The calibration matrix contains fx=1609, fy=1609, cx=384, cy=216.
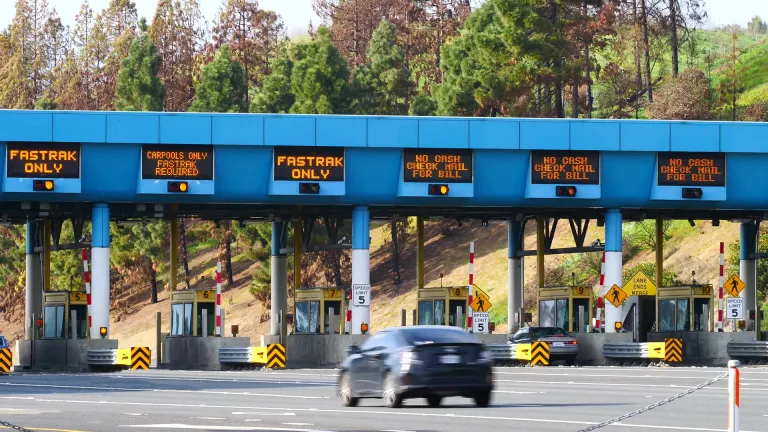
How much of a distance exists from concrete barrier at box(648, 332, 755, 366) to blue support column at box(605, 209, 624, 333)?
2.74 metres

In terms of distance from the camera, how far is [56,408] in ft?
84.5

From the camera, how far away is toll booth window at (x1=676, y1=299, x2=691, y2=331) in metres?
52.7

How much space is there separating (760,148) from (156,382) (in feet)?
72.4

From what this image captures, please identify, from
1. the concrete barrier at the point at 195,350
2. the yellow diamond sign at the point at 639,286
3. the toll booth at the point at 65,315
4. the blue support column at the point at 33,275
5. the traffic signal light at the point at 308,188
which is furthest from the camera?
the blue support column at the point at 33,275

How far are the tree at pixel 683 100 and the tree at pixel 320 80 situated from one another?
15264 mm

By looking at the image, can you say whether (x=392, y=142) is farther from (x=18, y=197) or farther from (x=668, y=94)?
(x=668, y=94)

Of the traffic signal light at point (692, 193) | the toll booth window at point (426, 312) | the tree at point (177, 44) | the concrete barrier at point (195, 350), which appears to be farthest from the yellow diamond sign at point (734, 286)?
the tree at point (177, 44)

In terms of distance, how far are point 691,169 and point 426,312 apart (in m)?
10.1

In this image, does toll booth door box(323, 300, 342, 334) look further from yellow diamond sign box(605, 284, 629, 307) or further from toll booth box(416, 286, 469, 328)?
yellow diamond sign box(605, 284, 629, 307)

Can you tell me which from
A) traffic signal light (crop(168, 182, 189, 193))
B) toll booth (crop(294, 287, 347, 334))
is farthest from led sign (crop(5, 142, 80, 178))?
toll booth (crop(294, 287, 347, 334))

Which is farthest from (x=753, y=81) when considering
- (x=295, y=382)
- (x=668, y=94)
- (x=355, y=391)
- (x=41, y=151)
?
(x=355, y=391)

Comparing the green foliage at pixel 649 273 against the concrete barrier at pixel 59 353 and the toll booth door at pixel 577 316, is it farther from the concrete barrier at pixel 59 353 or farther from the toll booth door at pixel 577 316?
the concrete barrier at pixel 59 353

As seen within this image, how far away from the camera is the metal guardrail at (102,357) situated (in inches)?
1807

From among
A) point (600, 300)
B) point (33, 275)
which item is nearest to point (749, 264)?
point (600, 300)
